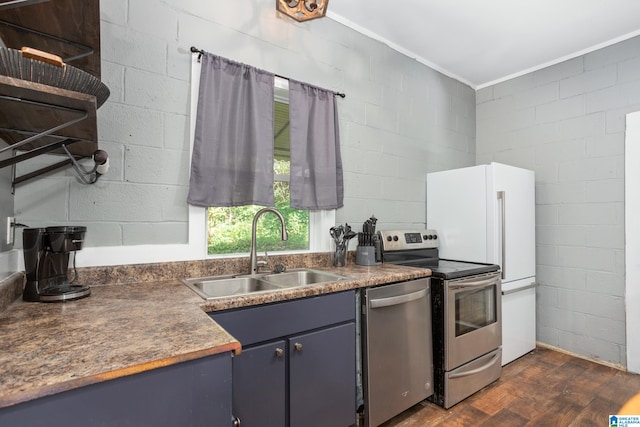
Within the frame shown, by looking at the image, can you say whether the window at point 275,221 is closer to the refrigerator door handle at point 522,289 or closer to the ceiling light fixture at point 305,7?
the ceiling light fixture at point 305,7

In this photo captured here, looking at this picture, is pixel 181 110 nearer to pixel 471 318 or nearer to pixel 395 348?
pixel 395 348

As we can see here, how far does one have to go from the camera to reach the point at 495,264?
260 centimetres

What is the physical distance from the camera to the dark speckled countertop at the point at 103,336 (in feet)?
2.33

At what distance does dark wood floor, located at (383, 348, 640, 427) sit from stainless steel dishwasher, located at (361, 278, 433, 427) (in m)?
0.18

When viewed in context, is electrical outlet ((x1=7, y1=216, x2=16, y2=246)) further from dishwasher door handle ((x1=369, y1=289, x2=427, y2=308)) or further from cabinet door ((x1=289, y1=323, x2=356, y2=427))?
dishwasher door handle ((x1=369, y1=289, x2=427, y2=308))

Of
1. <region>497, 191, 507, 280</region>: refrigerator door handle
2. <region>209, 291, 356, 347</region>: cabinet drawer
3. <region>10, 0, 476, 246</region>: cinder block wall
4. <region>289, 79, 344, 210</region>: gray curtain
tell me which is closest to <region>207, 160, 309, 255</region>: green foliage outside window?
<region>289, 79, 344, 210</region>: gray curtain

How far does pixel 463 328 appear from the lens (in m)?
2.21

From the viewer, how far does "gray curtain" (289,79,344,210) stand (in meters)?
2.30

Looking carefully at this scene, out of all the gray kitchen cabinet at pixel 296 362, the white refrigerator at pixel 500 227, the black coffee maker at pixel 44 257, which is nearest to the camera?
the black coffee maker at pixel 44 257

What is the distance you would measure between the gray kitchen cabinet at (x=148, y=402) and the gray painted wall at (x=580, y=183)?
324 cm

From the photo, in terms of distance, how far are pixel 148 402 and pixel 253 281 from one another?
3.75ft

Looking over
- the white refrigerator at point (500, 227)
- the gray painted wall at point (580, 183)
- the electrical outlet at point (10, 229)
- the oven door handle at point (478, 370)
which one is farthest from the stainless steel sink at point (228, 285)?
the gray painted wall at point (580, 183)

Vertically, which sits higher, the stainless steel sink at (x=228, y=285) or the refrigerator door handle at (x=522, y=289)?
the stainless steel sink at (x=228, y=285)

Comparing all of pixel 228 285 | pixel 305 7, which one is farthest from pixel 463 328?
pixel 305 7
